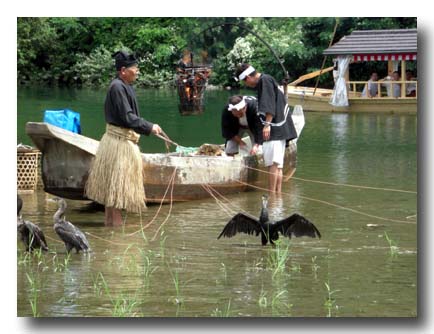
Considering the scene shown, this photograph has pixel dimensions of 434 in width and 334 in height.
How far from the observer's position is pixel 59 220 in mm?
7688

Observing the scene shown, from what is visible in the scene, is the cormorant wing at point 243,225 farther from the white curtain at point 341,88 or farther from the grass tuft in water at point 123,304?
the white curtain at point 341,88

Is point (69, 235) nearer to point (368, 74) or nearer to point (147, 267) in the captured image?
point (147, 267)

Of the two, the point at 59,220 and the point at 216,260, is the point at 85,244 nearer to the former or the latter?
the point at 59,220

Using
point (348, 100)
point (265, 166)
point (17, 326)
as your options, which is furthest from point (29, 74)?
point (348, 100)

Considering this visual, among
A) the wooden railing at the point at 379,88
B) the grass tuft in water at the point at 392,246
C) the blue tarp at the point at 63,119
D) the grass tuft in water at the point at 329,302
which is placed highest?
the blue tarp at the point at 63,119

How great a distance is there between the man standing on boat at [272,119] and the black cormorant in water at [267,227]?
166cm

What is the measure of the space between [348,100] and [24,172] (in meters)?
10.1

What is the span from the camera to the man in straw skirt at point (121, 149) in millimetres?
8195

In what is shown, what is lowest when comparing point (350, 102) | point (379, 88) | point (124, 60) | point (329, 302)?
point (329, 302)

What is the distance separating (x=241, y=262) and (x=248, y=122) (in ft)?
8.82

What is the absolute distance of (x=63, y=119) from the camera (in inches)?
378

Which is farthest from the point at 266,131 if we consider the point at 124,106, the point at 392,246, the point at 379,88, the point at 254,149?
the point at 379,88

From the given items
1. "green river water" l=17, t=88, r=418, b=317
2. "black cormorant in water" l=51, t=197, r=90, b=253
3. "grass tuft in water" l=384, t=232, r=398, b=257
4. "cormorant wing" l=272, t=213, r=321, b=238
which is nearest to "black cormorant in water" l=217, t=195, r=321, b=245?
"cormorant wing" l=272, t=213, r=321, b=238

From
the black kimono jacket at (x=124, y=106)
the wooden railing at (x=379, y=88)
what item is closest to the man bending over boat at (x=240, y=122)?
the black kimono jacket at (x=124, y=106)
